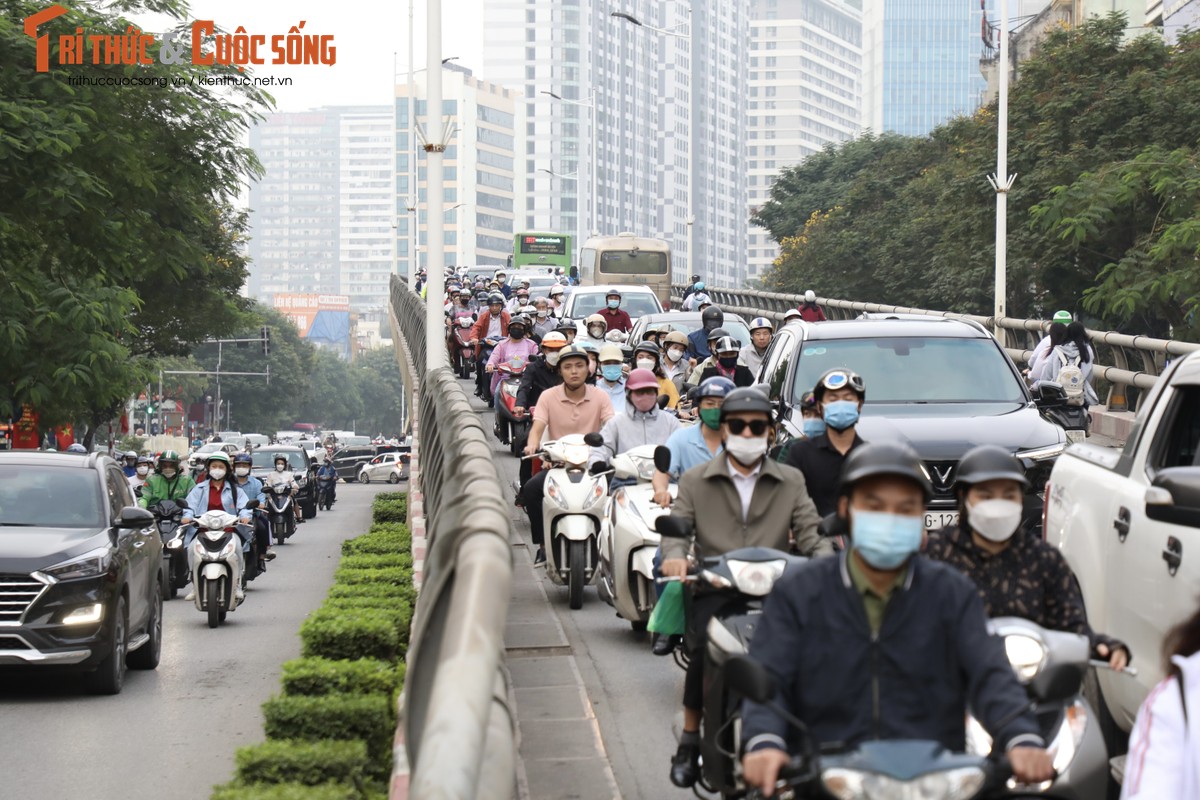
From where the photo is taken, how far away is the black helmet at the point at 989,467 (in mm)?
5730

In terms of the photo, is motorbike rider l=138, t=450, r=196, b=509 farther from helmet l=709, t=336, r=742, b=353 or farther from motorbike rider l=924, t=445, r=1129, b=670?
motorbike rider l=924, t=445, r=1129, b=670

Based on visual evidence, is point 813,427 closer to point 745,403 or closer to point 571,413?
point 745,403

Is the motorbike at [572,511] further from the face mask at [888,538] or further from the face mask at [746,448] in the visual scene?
the face mask at [888,538]

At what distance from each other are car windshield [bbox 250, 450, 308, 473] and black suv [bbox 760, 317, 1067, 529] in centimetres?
3844

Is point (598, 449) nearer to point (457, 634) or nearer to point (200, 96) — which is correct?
point (457, 634)

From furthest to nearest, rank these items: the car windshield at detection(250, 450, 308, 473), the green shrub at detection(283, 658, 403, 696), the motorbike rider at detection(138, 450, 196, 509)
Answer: the car windshield at detection(250, 450, 308, 473), the motorbike rider at detection(138, 450, 196, 509), the green shrub at detection(283, 658, 403, 696)

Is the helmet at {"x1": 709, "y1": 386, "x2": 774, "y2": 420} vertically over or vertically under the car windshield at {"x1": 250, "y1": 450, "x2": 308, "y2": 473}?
over

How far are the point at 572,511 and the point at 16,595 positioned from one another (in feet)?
12.6

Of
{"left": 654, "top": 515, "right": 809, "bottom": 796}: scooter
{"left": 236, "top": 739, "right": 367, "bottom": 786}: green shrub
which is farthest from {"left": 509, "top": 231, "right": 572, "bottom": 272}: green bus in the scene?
{"left": 654, "top": 515, "right": 809, "bottom": 796}: scooter

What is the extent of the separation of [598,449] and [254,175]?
18.8 metres

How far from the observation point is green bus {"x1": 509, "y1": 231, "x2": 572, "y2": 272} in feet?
288

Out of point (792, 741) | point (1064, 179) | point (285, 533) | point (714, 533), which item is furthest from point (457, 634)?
point (1064, 179)

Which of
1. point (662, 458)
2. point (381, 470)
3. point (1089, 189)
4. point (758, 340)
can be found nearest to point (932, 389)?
point (662, 458)

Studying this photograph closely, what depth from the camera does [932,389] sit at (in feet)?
44.7
